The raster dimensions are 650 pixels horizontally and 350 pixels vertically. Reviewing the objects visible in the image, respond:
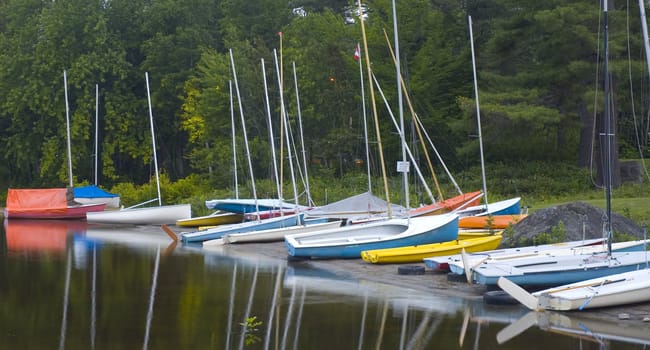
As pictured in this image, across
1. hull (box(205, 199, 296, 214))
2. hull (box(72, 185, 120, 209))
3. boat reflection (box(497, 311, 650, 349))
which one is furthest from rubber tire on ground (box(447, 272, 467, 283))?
hull (box(72, 185, 120, 209))

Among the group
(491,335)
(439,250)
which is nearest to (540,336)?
(491,335)

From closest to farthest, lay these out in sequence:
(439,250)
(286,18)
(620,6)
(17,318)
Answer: (17,318) → (439,250) → (620,6) → (286,18)

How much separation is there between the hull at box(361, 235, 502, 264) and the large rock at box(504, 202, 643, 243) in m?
0.82

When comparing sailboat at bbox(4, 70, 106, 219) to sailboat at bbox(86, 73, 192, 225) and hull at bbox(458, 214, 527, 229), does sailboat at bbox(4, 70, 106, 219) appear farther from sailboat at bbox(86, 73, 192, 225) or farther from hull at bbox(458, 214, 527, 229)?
hull at bbox(458, 214, 527, 229)

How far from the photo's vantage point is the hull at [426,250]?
26.7 meters

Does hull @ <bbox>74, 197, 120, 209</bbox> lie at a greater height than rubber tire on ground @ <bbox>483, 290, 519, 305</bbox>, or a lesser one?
greater

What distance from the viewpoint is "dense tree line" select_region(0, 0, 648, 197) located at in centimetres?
4281

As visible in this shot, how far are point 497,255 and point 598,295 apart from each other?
5.02 m

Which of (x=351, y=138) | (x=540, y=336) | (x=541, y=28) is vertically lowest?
(x=540, y=336)

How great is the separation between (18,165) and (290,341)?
5714 cm

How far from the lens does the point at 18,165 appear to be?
232 ft

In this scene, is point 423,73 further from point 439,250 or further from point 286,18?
point 439,250

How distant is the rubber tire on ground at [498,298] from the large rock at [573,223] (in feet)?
18.8

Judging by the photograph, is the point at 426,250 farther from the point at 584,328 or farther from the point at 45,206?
the point at 45,206
